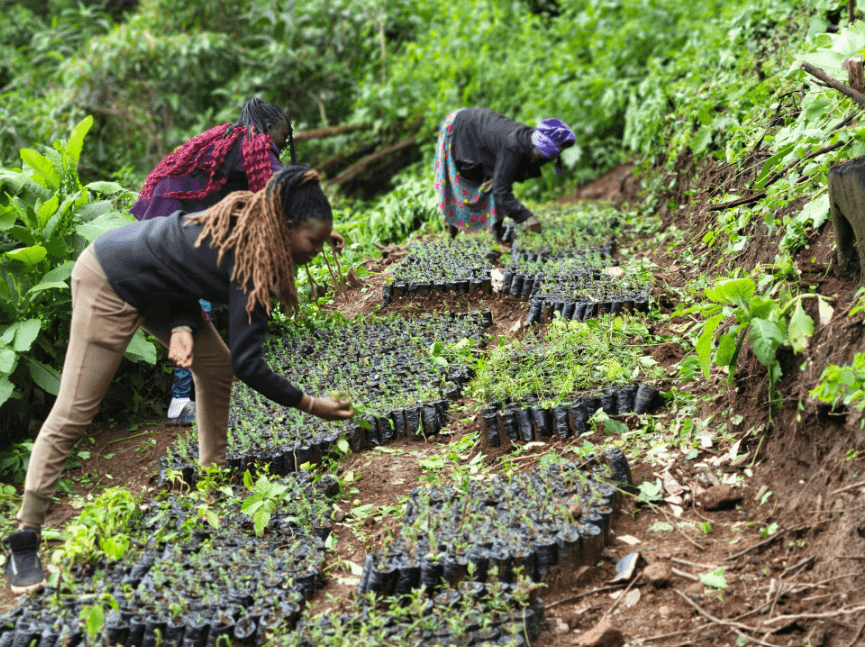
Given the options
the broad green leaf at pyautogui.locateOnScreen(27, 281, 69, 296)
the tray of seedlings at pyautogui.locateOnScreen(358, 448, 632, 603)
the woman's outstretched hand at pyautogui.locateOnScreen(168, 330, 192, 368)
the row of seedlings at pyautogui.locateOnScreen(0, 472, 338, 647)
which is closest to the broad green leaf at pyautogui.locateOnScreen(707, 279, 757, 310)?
the tray of seedlings at pyautogui.locateOnScreen(358, 448, 632, 603)

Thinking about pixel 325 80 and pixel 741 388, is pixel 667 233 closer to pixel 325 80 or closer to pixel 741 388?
pixel 741 388

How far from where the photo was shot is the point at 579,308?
539 cm

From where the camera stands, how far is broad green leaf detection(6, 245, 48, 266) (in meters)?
4.21

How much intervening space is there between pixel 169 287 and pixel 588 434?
2207 millimetres

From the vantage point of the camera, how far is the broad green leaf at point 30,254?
13.8 feet

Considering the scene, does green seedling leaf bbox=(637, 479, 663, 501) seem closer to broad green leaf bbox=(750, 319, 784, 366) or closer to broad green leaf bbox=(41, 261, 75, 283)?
broad green leaf bbox=(750, 319, 784, 366)

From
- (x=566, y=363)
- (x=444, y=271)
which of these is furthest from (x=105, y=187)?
(x=566, y=363)

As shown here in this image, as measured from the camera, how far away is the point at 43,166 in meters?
4.71

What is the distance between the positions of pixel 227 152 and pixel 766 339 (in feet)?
10.5

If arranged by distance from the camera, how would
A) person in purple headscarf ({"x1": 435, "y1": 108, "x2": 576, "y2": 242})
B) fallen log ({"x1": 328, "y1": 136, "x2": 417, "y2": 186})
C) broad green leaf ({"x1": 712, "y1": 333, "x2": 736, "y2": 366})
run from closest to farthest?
broad green leaf ({"x1": 712, "y1": 333, "x2": 736, "y2": 366}), person in purple headscarf ({"x1": 435, "y1": 108, "x2": 576, "y2": 242}), fallen log ({"x1": 328, "y1": 136, "x2": 417, "y2": 186})

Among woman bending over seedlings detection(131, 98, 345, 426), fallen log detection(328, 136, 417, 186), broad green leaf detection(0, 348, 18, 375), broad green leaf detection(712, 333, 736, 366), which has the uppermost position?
woman bending over seedlings detection(131, 98, 345, 426)

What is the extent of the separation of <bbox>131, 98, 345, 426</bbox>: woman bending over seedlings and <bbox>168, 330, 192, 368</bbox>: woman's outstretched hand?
1.53 meters

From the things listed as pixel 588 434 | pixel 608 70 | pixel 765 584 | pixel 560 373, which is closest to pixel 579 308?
pixel 560 373

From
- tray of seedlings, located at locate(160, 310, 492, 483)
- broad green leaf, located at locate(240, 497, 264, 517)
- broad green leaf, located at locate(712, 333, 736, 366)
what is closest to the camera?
broad green leaf, located at locate(712, 333, 736, 366)
